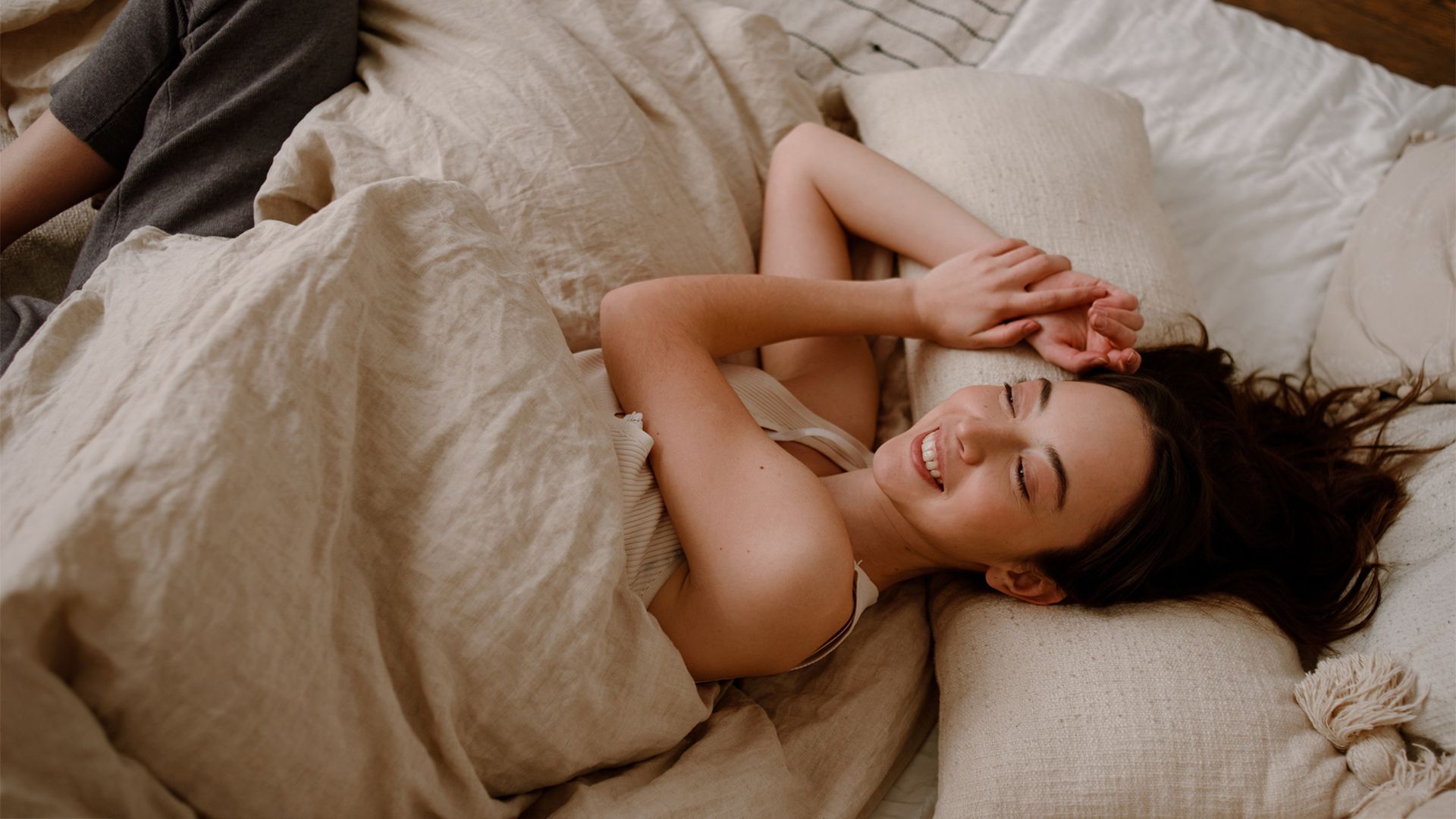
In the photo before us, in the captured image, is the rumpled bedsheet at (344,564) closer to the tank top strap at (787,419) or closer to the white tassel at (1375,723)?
the tank top strap at (787,419)

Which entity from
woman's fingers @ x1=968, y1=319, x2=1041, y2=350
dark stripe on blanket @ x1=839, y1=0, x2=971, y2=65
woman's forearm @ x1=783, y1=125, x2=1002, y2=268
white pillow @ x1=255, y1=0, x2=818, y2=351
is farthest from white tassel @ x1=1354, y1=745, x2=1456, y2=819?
dark stripe on blanket @ x1=839, y1=0, x2=971, y2=65

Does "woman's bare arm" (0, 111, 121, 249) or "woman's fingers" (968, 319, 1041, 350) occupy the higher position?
"woman's bare arm" (0, 111, 121, 249)

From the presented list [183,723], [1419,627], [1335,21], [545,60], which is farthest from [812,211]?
[1335,21]

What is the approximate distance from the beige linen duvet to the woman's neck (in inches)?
3.7

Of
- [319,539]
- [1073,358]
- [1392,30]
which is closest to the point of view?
[319,539]

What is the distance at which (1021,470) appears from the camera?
904 mm

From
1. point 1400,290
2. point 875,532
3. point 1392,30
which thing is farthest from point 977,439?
point 1392,30

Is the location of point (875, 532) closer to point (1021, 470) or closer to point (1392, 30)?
point (1021, 470)

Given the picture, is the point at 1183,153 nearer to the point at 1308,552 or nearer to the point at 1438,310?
the point at 1438,310

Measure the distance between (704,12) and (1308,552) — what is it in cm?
116

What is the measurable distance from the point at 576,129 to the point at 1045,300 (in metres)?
0.63

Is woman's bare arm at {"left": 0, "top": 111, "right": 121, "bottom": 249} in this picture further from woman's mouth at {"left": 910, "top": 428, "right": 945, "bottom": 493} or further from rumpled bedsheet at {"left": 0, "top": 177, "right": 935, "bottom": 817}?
woman's mouth at {"left": 910, "top": 428, "right": 945, "bottom": 493}

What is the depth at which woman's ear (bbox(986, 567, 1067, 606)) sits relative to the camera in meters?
0.97

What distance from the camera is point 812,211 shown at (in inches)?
49.5
